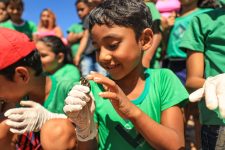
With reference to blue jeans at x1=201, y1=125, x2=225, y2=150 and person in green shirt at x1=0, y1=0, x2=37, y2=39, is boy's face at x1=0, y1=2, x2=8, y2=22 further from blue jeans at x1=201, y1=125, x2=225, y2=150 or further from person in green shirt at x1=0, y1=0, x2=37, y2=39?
blue jeans at x1=201, y1=125, x2=225, y2=150

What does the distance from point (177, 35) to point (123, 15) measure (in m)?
1.55

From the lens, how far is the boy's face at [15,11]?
16.6 feet

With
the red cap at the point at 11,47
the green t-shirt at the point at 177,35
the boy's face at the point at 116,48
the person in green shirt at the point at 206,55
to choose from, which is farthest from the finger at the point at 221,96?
the green t-shirt at the point at 177,35

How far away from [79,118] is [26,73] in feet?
1.65

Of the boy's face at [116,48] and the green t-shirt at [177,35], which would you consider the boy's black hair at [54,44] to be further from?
the boy's face at [116,48]

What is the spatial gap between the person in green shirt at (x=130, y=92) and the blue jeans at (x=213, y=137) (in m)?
0.22

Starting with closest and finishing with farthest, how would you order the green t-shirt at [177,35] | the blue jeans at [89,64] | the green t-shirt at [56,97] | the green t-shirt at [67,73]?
the green t-shirt at [56,97]
the green t-shirt at [177,35]
the green t-shirt at [67,73]
the blue jeans at [89,64]

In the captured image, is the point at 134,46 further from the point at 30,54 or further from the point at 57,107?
the point at 57,107

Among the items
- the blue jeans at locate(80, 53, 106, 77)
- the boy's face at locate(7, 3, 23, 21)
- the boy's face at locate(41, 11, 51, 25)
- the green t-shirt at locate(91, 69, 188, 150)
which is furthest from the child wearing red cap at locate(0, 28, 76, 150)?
the boy's face at locate(41, 11, 51, 25)

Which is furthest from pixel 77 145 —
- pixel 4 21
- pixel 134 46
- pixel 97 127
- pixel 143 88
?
pixel 4 21

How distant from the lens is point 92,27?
1.65 metres

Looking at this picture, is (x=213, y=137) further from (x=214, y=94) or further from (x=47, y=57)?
(x=47, y=57)

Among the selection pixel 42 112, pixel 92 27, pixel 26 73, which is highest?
pixel 92 27

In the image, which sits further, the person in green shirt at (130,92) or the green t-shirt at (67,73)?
the green t-shirt at (67,73)
